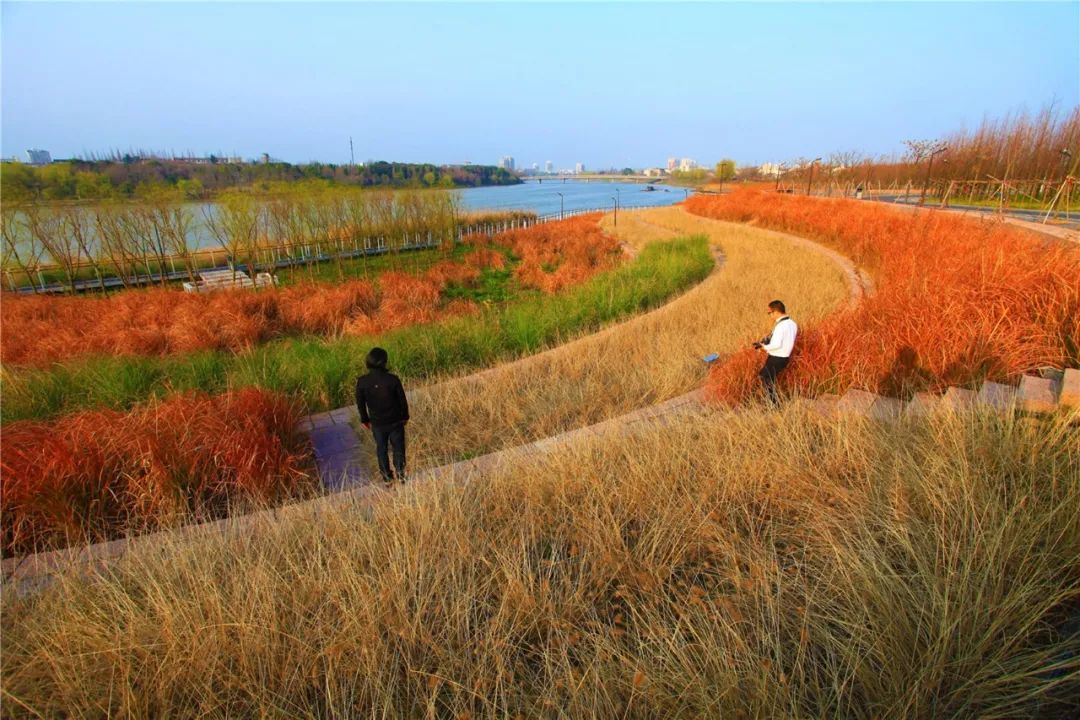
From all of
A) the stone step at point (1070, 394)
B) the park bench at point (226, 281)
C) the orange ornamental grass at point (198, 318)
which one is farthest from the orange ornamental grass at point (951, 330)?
the park bench at point (226, 281)

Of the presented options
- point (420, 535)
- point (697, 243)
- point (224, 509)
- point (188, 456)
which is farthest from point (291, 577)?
point (697, 243)

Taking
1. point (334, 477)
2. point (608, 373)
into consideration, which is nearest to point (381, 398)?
point (334, 477)

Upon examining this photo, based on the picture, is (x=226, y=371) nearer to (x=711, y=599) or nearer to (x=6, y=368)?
(x=6, y=368)

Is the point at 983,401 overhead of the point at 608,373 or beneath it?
overhead

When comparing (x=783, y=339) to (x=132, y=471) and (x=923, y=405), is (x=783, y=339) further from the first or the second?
(x=132, y=471)

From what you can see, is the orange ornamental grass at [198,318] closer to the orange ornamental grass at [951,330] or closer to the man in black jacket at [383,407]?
the man in black jacket at [383,407]

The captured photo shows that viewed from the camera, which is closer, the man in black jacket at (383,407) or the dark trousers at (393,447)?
the man in black jacket at (383,407)

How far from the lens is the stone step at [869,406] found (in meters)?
3.70

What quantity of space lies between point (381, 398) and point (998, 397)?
470cm

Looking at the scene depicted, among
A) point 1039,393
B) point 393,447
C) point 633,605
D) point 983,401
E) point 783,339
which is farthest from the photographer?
point 783,339

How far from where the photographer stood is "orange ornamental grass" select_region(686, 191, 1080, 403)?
14.3 feet

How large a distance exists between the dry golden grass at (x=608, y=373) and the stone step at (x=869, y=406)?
1859 mm

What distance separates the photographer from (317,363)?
7.31 meters

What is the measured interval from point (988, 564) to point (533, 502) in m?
2.16
